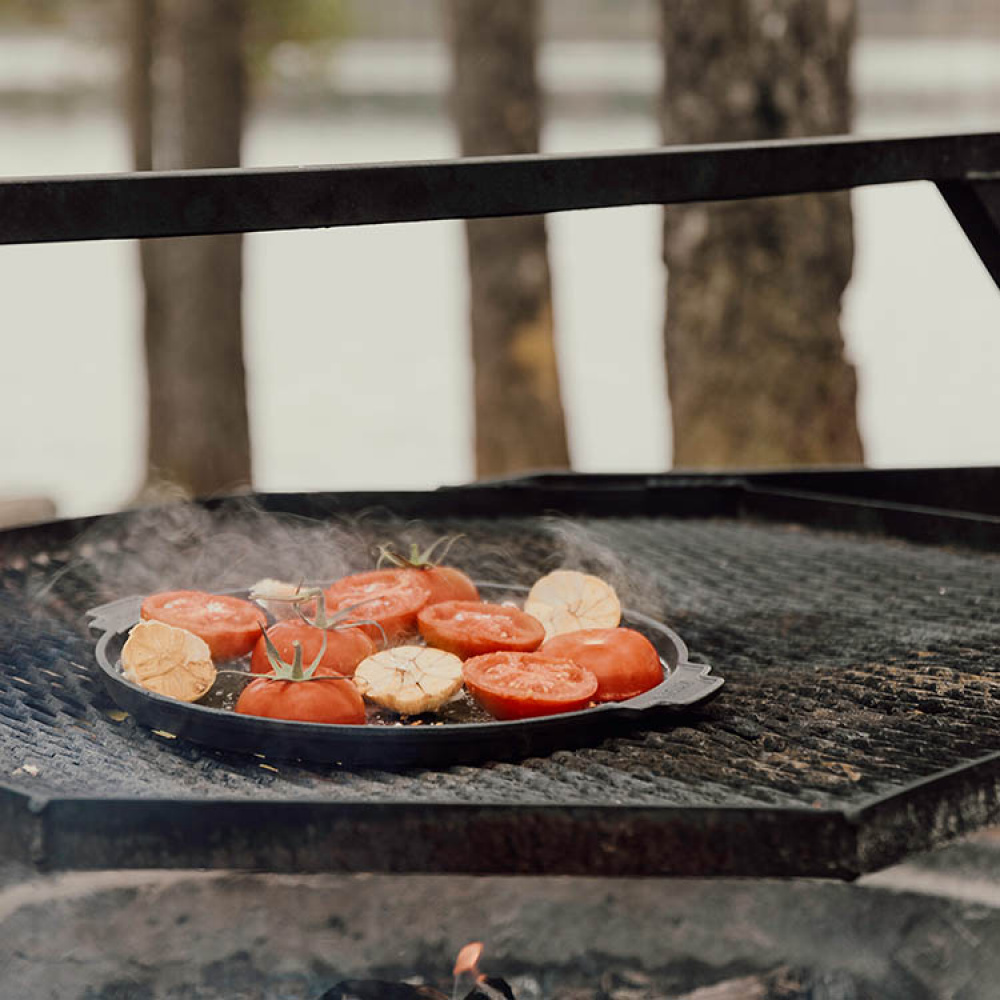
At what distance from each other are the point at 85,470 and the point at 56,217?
8.55 metres

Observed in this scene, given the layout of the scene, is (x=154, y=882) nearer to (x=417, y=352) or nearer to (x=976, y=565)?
(x=976, y=565)

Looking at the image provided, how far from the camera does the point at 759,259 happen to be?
4.80 meters

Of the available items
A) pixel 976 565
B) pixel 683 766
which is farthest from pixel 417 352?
pixel 683 766

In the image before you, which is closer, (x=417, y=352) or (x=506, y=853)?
(x=506, y=853)

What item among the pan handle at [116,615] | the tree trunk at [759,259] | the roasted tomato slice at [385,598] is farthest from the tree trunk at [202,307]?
the roasted tomato slice at [385,598]

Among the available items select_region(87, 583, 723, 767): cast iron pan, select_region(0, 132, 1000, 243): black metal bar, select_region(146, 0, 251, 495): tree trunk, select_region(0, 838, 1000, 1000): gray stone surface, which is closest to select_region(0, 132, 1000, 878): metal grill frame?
select_region(0, 132, 1000, 243): black metal bar

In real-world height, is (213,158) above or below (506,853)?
above

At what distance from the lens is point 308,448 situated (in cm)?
1107

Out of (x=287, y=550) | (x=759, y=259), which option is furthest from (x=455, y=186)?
(x=759, y=259)

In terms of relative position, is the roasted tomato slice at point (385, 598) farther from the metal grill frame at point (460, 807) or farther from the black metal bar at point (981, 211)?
the black metal bar at point (981, 211)

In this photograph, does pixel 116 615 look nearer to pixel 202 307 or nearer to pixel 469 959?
pixel 469 959

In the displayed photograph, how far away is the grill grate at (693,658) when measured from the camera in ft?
5.53

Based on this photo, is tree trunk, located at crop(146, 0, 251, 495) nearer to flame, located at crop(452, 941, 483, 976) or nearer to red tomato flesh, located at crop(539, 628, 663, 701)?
flame, located at crop(452, 941, 483, 976)

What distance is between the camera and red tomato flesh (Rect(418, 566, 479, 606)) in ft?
7.85
